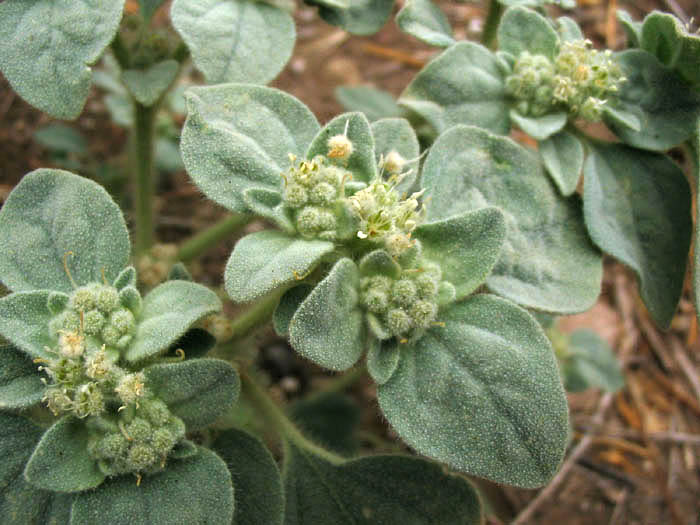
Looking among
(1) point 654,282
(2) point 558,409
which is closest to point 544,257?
(1) point 654,282

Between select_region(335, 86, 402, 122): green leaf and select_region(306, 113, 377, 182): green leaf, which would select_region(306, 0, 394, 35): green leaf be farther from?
select_region(335, 86, 402, 122): green leaf

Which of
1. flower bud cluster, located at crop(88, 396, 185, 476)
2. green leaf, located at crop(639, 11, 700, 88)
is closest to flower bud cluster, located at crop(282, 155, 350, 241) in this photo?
flower bud cluster, located at crop(88, 396, 185, 476)

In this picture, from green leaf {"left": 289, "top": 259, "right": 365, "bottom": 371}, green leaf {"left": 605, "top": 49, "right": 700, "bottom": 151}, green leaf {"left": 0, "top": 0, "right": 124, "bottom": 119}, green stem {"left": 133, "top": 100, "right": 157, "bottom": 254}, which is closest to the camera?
green leaf {"left": 289, "top": 259, "right": 365, "bottom": 371}

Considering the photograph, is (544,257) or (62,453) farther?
(544,257)

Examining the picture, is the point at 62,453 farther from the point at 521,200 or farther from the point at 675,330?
the point at 675,330

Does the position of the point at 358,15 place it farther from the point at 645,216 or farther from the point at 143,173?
the point at 645,216

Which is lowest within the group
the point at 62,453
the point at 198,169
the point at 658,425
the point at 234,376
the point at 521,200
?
the point at 658,425
